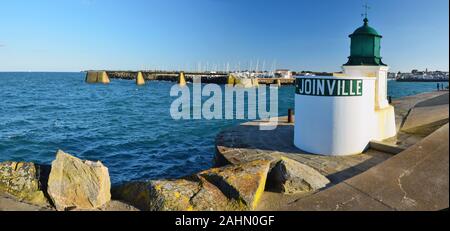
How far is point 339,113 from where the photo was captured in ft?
32.3

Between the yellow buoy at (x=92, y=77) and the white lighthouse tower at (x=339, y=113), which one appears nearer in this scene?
the white lighthouse tower at (x=339, y=113)

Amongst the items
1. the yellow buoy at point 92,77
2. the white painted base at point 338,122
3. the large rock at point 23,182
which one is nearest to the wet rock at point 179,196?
the large rock at point 23,182

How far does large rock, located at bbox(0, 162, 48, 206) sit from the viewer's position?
243 inches

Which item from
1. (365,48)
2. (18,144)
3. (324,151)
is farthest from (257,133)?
(18,144)

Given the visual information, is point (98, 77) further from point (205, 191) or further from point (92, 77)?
point (205, 191)

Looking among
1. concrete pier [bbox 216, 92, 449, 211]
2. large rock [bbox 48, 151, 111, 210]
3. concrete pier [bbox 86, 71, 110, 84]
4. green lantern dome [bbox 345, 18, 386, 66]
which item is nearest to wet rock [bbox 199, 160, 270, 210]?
concrete pier [bbox 216, 92, 449, 211]

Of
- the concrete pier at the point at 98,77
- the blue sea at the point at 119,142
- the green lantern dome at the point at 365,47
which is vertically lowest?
the blue sea at the point at 119,142

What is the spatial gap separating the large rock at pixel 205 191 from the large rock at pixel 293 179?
43 cm

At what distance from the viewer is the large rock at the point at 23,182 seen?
6172 millimetres

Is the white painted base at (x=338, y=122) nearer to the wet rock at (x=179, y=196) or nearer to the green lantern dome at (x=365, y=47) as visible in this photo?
the green lantern dome at (x=365, y=47)

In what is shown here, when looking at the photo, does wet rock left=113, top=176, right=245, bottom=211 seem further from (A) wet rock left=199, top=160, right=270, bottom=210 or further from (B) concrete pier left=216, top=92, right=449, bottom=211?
(B) concrete pier left=216, top=92, right=449, bottom=211

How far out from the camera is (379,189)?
18.0 feet
